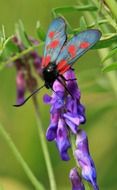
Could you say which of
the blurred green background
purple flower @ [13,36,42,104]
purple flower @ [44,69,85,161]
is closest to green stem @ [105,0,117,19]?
purple flower @ [44,69,85,161]

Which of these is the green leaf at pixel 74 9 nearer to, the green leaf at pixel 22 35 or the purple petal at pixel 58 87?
the green leaf at pixel 22 35

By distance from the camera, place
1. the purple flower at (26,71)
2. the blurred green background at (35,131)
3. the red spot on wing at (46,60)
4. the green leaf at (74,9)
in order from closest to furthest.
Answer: the red spot on wing at (46,60)
the green leaf at (74,9)
the purple flower at (26,71)
the blurred green background at (35,131)

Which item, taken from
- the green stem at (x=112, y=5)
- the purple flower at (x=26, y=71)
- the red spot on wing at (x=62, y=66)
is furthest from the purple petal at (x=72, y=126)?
the purple flower at (x=26, y=71)

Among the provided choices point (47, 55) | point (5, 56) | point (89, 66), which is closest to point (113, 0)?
point (47, 55)

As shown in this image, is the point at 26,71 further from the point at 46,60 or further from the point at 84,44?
the point at 84,44

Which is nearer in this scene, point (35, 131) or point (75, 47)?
point (75, 47)

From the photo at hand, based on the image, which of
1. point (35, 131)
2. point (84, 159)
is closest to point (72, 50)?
point (84, 159)

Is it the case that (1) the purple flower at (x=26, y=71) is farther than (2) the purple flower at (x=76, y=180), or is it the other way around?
(1) the purple flower at (x=26, y=71)
